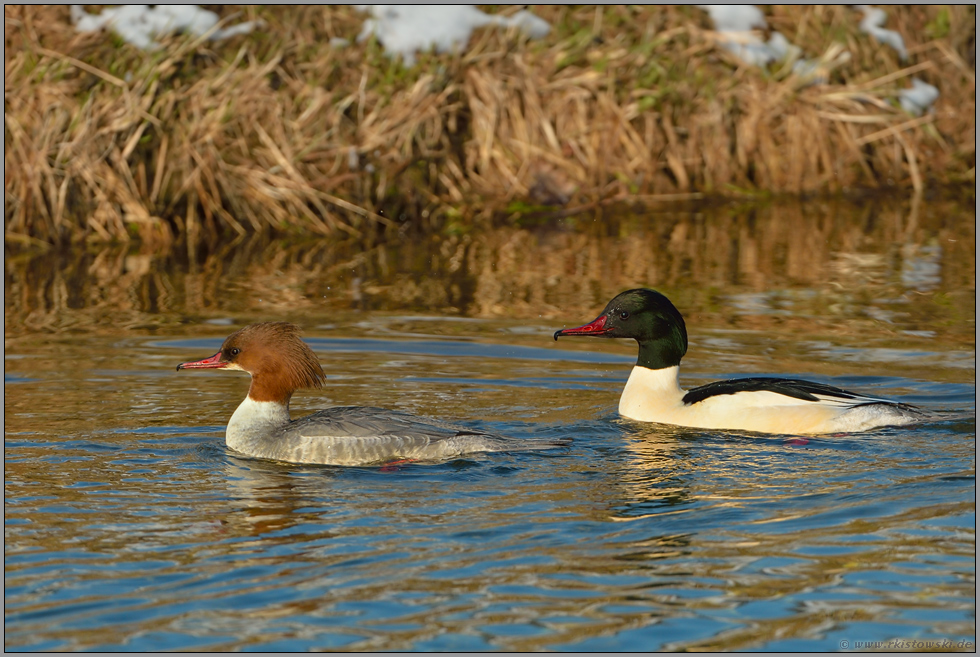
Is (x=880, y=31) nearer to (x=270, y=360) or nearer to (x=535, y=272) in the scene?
(x=535, y=272)

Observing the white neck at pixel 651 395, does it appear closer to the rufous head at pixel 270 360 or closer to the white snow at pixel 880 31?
the rufous head at pixel 270 360

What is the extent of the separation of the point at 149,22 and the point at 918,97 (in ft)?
30.1

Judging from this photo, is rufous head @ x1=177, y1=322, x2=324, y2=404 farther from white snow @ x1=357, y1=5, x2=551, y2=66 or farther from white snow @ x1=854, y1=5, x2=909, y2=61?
white snow @ x1=854, y1=5, x2=909, y2=61

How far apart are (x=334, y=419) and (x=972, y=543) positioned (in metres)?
3.40

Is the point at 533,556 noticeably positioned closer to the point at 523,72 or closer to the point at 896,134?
the point at 523,72

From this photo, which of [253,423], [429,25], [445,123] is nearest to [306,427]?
[253,423]

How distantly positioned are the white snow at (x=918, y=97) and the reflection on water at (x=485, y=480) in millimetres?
4030

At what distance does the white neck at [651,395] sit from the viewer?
26.4ft

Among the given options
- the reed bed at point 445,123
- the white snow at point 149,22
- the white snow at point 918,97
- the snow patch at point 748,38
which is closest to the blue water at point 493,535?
the reed bed at point 445,123

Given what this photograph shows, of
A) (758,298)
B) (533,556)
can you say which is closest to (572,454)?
(533,556)

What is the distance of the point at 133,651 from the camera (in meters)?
4.57

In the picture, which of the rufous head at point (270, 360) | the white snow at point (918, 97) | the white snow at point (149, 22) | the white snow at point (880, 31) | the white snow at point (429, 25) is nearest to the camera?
the rufous head at point (270, 360)

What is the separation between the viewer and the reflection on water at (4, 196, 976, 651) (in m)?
4.81

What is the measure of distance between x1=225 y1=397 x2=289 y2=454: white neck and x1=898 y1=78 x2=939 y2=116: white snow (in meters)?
10.8
